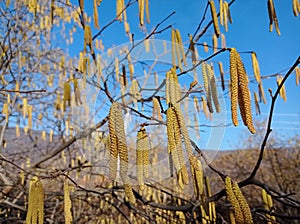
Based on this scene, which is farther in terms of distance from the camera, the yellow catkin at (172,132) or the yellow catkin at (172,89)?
the yellow catkin at (172,89)

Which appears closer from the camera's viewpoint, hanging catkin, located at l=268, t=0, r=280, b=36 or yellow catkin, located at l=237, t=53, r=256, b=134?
yellow catkin, located at l=237, t=53, r=256, b=134

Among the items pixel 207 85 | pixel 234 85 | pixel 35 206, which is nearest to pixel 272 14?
pixel 207 85

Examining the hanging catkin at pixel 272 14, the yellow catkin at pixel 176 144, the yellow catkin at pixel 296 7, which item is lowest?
the yellow catkin at pixel 176 144

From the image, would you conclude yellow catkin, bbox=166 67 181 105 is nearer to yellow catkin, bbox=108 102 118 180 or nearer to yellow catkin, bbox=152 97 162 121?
yellow catkin, bbox=108 102 118 180

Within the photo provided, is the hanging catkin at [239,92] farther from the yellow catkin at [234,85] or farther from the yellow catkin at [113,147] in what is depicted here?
the yellow catkin at [113,147]

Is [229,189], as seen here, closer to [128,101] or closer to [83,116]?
[128,101]

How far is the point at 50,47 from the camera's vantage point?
279 cm

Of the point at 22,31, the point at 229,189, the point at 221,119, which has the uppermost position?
the point at 22,31

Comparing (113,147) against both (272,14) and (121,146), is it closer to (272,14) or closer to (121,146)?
(121,146)

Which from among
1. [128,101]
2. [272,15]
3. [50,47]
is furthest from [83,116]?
[272,15]

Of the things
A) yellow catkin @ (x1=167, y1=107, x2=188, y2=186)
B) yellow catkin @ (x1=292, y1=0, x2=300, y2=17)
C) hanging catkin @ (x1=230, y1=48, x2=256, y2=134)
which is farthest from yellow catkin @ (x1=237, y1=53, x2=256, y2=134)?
yellow catkin @ (x1=292, y1=0, x2=300, y2=17)

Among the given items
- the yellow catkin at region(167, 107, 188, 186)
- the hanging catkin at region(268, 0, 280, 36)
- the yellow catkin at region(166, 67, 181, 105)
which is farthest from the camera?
the hanging catkin at region(268, 0, 280, 36)

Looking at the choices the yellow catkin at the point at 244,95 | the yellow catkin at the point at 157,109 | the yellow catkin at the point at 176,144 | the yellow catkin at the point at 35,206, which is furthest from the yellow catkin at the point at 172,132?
the yellow catkin at the point at 157,109

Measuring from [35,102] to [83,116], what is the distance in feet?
1.36
